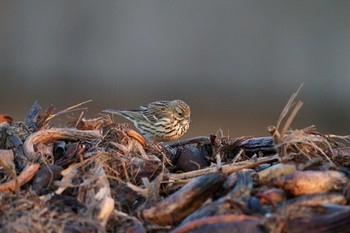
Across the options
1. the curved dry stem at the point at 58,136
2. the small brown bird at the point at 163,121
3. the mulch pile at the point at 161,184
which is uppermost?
the small brown bird at the point at 163,121

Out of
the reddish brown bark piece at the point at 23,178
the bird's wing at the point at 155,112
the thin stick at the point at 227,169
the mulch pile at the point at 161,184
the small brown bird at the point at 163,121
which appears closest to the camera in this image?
the mulch pile at the point at 161,184

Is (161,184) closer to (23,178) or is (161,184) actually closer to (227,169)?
(227,169)

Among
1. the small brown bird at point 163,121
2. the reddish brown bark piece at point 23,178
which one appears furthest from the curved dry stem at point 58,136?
the small brown bird at point 163,121

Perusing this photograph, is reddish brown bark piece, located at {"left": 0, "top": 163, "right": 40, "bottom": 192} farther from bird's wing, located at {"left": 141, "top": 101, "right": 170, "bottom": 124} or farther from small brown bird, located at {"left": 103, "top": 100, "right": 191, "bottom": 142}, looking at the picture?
bird's wing, located at {"left": 141, "top": 101, "right": 170, "bottom": 124}

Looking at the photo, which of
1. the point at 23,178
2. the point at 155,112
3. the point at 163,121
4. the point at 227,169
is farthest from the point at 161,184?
the point at 155,112

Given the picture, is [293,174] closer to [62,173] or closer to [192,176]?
[192,176]

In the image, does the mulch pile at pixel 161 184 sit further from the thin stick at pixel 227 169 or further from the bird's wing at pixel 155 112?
the bird's wing at pixel 155 112

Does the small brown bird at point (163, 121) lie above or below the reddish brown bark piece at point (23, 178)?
above
